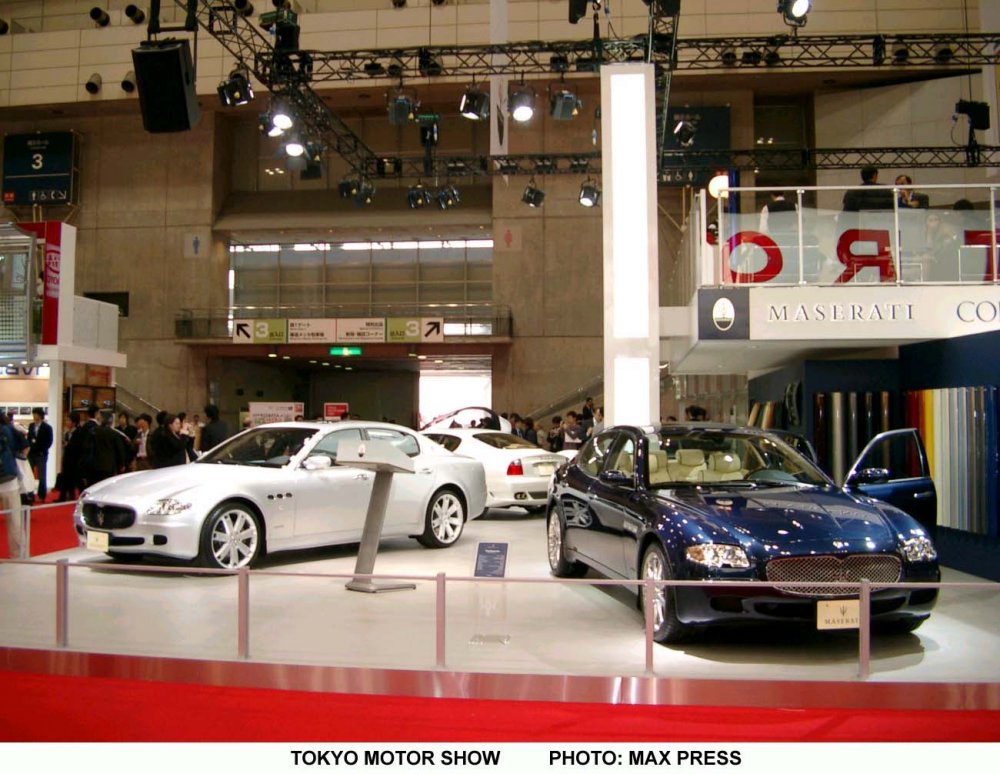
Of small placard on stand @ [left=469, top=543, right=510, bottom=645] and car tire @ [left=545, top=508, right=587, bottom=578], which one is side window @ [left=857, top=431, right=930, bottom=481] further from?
small placard on stand @ [left=469, top=543, right=510, bottom=645]

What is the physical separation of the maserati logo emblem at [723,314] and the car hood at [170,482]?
16.1 feet

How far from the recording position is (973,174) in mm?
24000

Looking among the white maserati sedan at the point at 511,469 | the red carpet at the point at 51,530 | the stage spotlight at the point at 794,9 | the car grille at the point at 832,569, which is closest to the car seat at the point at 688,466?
the car grille at the point at 832,569

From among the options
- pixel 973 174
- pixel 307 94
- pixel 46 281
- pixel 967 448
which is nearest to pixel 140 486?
pixel 967 448

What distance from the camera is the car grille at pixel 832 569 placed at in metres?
4.95

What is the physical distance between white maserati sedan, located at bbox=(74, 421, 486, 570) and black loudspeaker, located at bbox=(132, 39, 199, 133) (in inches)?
189

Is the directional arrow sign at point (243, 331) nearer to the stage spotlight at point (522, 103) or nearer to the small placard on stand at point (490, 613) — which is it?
the stage spotlight at point (522, 103)

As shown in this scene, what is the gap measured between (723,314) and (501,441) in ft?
13.0

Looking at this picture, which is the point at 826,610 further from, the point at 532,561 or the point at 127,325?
the point at 127,325

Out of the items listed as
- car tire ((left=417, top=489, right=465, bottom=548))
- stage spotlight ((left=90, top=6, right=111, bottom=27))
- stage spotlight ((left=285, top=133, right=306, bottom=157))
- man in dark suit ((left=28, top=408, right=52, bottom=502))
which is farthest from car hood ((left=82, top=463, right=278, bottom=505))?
stage spotlight ((left=90, top=6, right=111, bottom=27))

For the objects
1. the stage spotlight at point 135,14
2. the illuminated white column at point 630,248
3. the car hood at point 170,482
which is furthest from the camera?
the stage spotlight at point 135,14

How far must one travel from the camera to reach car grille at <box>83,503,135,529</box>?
286 inches

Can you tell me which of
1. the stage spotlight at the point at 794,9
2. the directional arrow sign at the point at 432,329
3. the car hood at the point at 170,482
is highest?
the stage spotlight at the point at 794,9

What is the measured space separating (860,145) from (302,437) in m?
22.6
